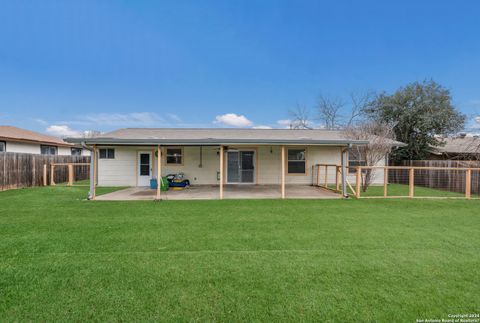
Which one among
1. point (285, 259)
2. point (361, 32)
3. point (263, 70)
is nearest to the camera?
point (285, 259)

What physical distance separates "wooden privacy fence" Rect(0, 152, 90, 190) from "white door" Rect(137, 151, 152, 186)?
3364 millimetres

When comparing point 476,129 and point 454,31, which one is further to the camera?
point 454,31

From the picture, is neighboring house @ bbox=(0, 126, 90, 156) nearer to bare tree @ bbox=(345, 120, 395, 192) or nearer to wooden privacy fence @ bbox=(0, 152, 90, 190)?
wooden privacy fence @ bbox=(0, 152, 90, 190)

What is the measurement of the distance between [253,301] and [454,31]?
721 inches

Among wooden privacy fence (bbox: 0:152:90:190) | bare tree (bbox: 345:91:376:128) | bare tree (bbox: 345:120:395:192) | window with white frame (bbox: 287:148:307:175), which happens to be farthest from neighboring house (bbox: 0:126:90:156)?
bare tree (bbox: 345:91:376:128)

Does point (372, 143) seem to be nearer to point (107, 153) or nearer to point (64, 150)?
point (107, 153)

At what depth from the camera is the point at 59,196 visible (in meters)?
8.45

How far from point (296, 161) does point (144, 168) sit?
25.6 ft

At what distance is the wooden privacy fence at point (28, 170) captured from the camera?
33.3 feet

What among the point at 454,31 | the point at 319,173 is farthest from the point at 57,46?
the point at 454,31

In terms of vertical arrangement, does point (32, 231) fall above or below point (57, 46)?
below

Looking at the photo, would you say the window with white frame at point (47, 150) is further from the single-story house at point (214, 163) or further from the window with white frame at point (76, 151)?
the single-story house at point (214, 163)

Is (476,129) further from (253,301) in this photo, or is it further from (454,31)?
(253,301)

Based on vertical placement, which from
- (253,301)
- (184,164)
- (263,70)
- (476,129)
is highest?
(263,70)
